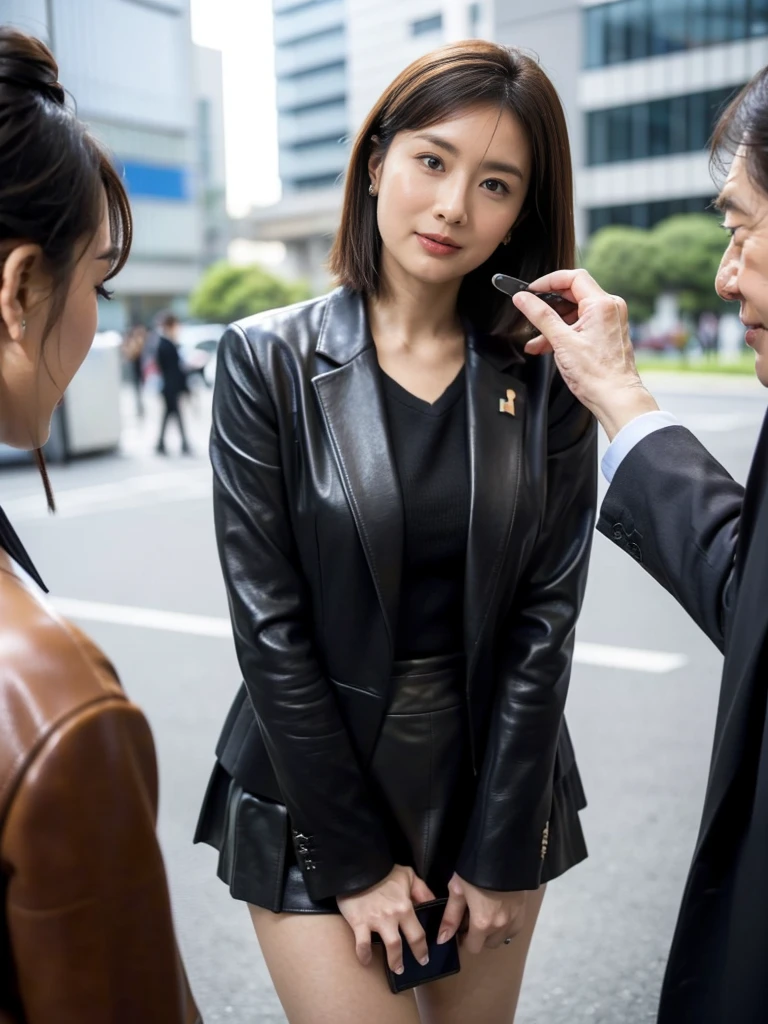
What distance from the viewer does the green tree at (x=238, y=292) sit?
34.2m

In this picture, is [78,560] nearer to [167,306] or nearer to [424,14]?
[424,14]

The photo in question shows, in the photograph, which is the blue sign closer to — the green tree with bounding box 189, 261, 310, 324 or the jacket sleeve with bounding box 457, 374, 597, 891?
the green tree with bounding box 189, 261, 310, 324

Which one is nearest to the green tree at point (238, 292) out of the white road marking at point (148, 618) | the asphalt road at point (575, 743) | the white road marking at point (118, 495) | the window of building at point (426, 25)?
the window of building at point (426, 25)

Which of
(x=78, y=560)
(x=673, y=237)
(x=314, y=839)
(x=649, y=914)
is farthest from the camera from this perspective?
(x=673, y=237)

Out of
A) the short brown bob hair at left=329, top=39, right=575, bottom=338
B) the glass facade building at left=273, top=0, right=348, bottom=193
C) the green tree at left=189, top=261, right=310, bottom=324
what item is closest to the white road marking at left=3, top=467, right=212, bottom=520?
the glass facade building at left=273, top=0, right=348, bottom=193

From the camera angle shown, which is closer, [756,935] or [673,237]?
[756,935]

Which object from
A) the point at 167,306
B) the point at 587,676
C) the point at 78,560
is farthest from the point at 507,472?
the point at 167,306

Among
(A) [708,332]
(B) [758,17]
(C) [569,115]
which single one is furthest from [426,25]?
(B) [758,17]

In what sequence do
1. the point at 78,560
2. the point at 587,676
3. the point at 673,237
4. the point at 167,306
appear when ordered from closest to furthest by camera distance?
the point at 587,676, the point at 78,560, the point at 673,237, the point at 167,306

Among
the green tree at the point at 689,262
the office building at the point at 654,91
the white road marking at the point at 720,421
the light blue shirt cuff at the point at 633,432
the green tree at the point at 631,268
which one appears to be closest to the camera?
the light blue shirt cuff at the point at 633,432

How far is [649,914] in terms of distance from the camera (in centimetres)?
294

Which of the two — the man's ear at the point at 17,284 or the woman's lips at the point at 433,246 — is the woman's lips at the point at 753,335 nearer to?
the woman's lips at the point at 433,246

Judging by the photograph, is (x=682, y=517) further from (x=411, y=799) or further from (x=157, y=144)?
(x=157, y=144)

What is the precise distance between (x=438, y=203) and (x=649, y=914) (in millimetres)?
2198
